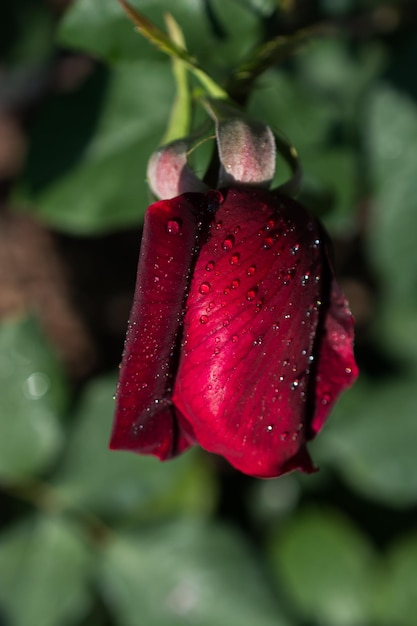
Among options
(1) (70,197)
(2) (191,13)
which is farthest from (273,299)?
(1) (70,197)

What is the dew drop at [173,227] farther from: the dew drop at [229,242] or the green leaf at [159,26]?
the green leaf at [159,26]

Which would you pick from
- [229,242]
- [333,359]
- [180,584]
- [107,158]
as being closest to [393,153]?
[107,158]

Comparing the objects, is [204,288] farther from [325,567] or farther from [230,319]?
[325,567]

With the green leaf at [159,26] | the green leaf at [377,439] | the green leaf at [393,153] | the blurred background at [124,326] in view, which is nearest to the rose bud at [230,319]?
the blurred background at [124,326]

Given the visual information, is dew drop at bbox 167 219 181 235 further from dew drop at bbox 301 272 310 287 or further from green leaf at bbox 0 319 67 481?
green leaf at bbox 0 319 67 481

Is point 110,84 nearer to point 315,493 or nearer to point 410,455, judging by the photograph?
point 410,455

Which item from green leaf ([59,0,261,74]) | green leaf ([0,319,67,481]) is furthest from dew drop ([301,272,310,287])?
green leaf ([0,319,67,481])
